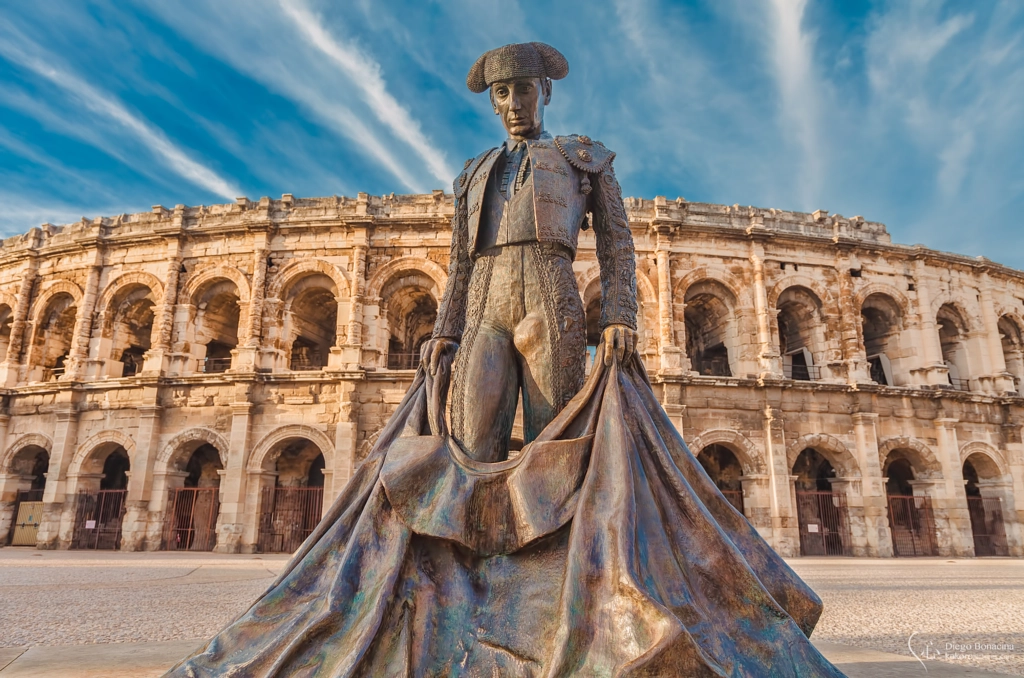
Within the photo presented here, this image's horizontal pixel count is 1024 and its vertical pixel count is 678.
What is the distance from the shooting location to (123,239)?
16.6m

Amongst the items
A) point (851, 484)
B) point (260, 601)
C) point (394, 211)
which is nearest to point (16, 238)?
point (394, 211)

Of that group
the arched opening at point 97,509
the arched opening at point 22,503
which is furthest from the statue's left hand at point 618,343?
the arched opening at point 22,503

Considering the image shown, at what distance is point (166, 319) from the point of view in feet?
51.8

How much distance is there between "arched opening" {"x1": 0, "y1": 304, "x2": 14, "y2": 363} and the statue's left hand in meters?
21.6

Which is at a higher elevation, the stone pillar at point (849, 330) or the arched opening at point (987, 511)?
the stone pillar at point (849, 330)

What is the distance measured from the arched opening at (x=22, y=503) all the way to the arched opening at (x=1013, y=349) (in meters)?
27.8

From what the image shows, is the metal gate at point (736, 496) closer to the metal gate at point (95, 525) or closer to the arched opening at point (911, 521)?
the arched opening at point (911, 521)

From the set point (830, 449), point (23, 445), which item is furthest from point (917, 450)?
point (23, 445)

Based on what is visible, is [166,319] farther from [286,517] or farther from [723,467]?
[723,467]

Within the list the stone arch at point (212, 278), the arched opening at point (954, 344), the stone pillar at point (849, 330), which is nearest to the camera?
the stone pillar at point (849, 330)

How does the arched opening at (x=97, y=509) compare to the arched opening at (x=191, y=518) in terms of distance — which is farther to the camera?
the arched opening at (x=97, y=509)

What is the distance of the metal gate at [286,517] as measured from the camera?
14.7m

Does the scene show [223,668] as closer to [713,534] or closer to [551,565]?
[551,565]

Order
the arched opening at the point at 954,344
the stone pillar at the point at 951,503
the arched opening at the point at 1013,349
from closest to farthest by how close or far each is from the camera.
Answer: the stone pillar at the point at 951,503, the arched opening at the point at 954,344, the arched opening at the point at 1013,349
